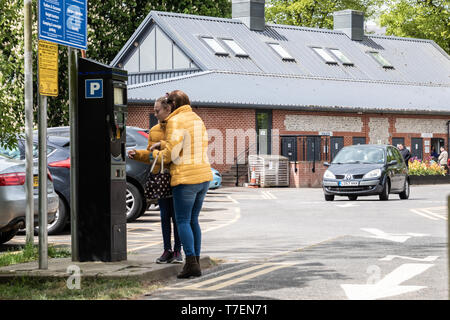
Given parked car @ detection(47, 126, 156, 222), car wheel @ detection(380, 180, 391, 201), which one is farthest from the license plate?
parked car @ detection(47, 126, 156, 222)

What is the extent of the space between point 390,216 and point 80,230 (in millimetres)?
10457

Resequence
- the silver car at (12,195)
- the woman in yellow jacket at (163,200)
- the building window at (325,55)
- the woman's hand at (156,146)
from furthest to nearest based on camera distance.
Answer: the building window at (325,55) → the silver car at (12,195) → the woman in yellow jacket at (163,200) → the woman's hand at (156,146)

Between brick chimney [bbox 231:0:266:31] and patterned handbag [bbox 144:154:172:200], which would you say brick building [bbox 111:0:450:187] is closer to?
brick chimney [bbox 231:0:266:31]

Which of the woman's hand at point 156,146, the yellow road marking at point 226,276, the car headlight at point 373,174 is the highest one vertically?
the woman's hand at point 156,146

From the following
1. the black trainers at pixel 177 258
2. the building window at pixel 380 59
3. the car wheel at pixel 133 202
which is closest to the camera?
the black trainers at pixel 177 258

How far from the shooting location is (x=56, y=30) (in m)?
9.44

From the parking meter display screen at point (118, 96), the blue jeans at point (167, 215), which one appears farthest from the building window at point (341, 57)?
the blue jeans at point (167, 215)

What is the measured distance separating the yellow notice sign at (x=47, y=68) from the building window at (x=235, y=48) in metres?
38.3

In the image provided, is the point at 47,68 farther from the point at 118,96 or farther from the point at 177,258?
the point at 177,258

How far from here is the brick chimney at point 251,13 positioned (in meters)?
51.3

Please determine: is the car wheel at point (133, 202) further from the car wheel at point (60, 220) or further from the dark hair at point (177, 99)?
the dark hair at point (177, 99)

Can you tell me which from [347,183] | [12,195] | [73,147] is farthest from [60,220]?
[347,183]

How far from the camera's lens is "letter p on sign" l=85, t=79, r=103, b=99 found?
10.0m
